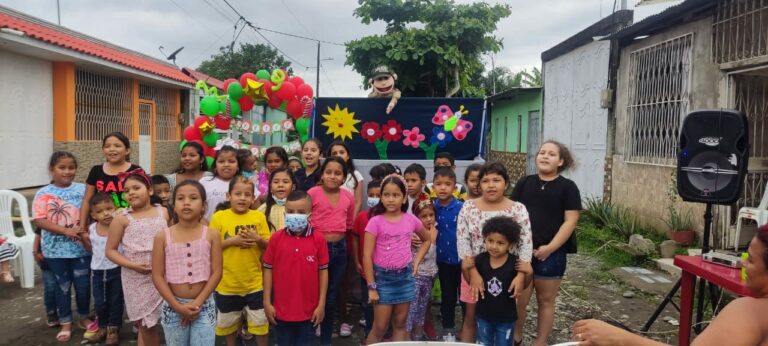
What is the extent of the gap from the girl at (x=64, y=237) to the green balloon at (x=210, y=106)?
2.50 m

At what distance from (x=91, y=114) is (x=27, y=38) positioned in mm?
3224

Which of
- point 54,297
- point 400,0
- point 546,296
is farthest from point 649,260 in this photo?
point 400,0

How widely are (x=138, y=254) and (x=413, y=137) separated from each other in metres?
3.13

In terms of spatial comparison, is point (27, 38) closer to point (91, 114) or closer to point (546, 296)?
point (91, 114)

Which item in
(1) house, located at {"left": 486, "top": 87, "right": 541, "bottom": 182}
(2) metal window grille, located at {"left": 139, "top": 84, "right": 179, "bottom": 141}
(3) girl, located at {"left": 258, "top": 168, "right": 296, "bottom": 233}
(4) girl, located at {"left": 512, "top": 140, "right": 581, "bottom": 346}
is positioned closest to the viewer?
(4) girl, located at {"left": 512, "top": 140, "right": 581, "bottom": 346}

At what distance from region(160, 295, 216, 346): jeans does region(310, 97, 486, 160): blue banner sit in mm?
2959

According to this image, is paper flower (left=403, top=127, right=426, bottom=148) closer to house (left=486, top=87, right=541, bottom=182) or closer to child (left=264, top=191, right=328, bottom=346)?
child (left=264, top=191, right=328, bottom=346)

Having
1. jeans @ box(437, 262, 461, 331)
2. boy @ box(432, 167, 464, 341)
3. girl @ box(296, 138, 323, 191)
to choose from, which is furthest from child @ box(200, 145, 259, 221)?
jeans @ box(437, 262, 461, 331)

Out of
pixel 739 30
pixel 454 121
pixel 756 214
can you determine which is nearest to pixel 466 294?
pixel 454 121

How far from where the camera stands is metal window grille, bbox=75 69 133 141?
10336 mm

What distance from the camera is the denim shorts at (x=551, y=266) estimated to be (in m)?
3.29

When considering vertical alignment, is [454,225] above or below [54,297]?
above

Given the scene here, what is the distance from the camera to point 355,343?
380 centimetres

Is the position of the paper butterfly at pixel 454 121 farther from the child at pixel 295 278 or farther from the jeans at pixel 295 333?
the jeans at pixel 295 333
